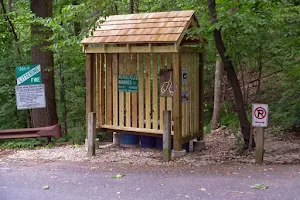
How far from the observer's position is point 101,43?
9.45m

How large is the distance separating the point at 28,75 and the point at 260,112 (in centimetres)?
611

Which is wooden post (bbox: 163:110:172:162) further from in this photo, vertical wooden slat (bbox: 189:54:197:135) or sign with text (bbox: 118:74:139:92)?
sign with text (bbox: 118:74:139:92)

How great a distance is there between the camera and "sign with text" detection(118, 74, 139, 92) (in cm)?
968

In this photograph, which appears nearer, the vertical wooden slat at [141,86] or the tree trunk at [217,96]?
the vertical wooden slat at [141,86]

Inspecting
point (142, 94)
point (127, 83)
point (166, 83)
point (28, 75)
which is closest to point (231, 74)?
point (166, 83)

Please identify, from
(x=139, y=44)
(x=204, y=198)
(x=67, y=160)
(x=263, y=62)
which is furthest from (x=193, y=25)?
(x=204, y=198)

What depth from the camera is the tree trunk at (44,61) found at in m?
11.9

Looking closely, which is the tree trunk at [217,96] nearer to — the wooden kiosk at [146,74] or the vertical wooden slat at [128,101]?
the wooden kiosk at [146,74]

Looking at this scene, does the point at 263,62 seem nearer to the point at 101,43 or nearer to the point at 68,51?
the point at 101,43

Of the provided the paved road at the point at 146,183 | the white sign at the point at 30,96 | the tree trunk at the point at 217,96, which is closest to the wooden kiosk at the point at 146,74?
the white sign at the point at 30,96

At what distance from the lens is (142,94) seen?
9578 mm

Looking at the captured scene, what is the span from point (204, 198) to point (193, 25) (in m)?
4.86

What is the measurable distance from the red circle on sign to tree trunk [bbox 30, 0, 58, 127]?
644 cm

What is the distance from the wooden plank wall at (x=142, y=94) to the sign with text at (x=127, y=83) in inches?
3.7
